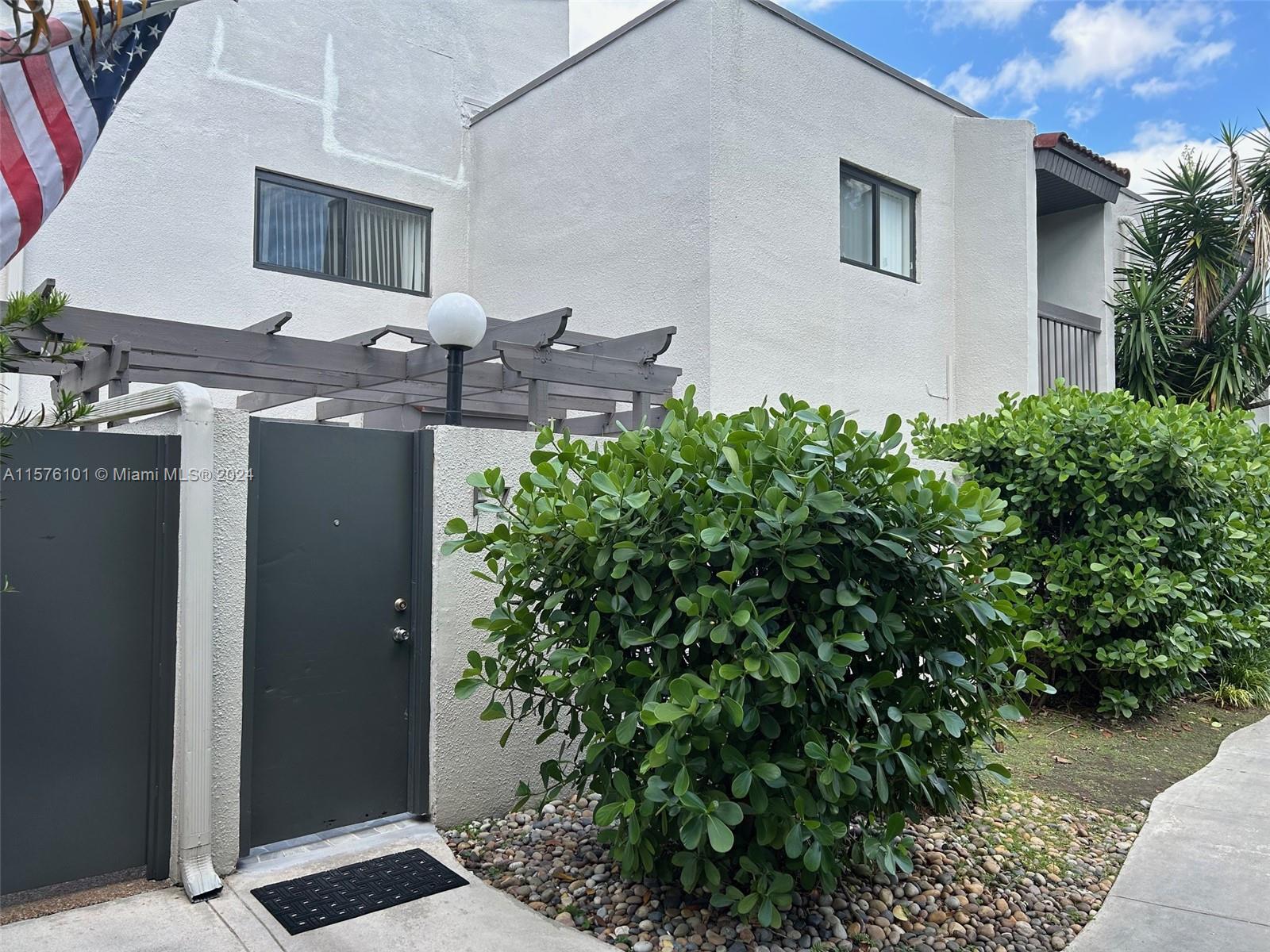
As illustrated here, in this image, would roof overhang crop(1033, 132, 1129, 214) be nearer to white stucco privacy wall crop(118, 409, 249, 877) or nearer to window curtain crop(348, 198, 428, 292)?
window curtain crop(348, 198, 428, 292)

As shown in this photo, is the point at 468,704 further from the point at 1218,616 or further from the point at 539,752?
the point at 1218,616

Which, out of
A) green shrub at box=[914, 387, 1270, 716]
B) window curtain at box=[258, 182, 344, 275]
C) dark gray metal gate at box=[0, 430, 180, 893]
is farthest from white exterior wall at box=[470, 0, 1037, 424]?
dark gray metal gate at box=[0, 430, 180, 893]

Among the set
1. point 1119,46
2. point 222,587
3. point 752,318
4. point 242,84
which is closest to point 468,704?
point 222,587

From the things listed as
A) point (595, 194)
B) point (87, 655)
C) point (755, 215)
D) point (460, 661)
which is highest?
point (595, 194)

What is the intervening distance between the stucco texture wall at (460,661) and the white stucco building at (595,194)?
131 inches

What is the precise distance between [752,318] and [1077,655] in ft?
12.7

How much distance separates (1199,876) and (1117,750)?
7.85 ft

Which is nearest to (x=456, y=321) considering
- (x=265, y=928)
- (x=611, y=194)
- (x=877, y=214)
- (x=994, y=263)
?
(x=265, y=928)

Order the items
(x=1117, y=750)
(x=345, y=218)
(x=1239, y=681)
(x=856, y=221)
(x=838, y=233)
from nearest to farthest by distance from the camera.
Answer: (x=1117, y=750)
(x=1239, y=681)
(x=838, y=233)
(x=345, y=218)
(x=856, y=221)

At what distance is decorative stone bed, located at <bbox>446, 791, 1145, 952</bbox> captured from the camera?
3.74m

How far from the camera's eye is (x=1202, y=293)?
12.9 m

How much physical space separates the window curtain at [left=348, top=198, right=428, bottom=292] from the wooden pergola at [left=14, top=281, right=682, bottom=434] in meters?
2.09

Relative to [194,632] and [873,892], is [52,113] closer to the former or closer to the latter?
[194,632]

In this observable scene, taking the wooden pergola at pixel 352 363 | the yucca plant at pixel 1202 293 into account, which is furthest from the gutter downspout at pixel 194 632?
the yucca plant at pixel 1202 293
